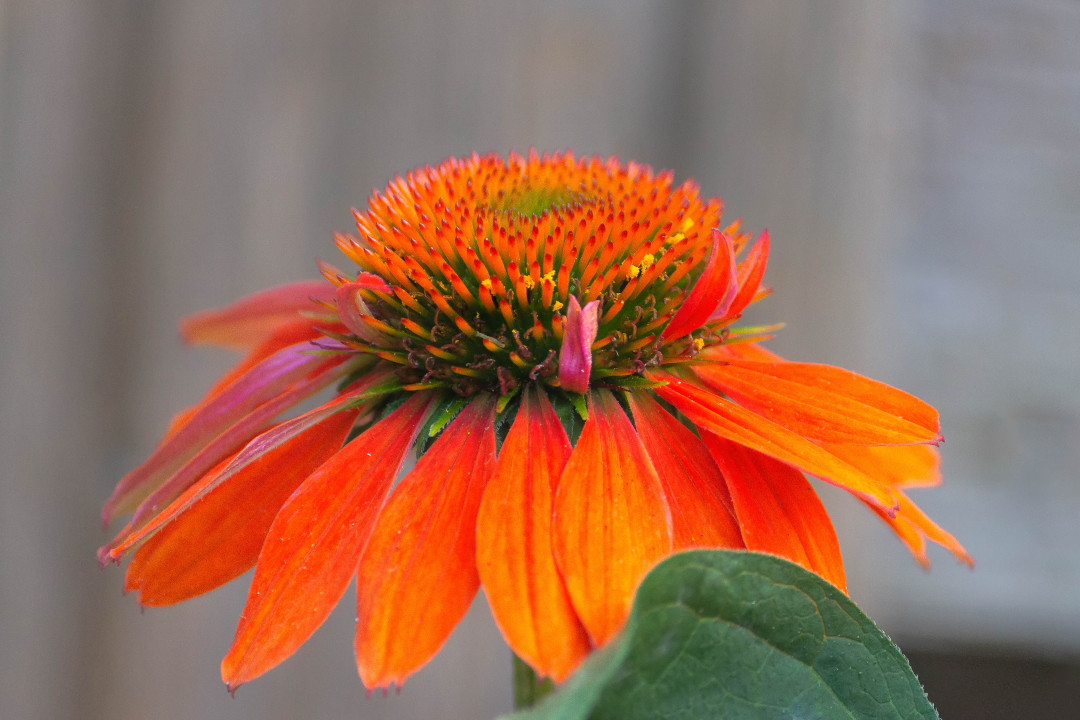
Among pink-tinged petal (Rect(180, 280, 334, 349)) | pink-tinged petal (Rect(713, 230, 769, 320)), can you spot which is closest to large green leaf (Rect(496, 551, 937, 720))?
pink-tinged petal (Rect(713, 230, 769, 320))

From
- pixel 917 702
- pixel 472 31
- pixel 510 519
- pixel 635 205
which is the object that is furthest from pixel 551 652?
pixel 472 31

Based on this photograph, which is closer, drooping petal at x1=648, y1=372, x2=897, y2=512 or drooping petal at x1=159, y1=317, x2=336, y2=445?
drooping petal at x1=648, y1=372, x2=897, y2=512

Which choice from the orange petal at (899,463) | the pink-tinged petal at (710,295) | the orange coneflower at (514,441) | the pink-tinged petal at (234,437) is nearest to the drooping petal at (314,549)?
the orange coneflower at (514,441)

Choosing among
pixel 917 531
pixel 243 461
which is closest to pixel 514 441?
pixel 243 461

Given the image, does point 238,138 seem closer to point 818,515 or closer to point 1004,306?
point 818,515

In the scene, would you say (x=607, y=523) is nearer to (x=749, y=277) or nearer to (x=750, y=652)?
(x=750, y=652)

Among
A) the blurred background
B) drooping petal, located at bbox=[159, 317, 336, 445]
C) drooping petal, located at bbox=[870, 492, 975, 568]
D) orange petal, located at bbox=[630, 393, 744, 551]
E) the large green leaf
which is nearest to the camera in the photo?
the large green leaf

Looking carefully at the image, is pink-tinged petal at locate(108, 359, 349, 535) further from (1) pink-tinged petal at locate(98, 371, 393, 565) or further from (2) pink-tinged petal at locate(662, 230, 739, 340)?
(2) pink-tinged petal at locate(662, 230, 739, 340)

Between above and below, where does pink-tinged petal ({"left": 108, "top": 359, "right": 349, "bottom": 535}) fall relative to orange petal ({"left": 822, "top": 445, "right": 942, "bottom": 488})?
above
